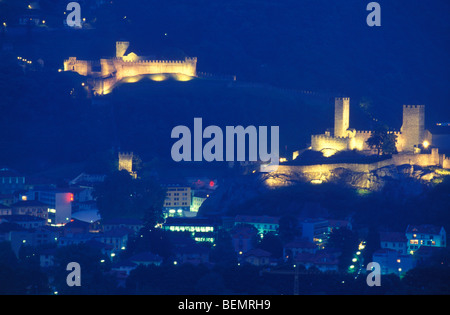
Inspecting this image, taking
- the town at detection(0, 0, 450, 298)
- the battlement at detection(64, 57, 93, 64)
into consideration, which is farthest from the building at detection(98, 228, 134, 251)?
the battlement at detection(64, 57, 93, 64)

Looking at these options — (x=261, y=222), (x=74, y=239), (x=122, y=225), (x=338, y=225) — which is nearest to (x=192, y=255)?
(x=261, y=222)

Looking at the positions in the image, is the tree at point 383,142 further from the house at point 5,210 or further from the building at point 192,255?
the house at point 5,210

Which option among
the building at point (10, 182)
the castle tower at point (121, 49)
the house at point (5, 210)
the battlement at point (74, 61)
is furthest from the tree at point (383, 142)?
the battlement at point (74, 61)

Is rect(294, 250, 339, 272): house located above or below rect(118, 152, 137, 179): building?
below

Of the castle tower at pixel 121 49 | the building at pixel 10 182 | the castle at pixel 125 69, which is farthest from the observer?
the castle tower at pixel 121 49

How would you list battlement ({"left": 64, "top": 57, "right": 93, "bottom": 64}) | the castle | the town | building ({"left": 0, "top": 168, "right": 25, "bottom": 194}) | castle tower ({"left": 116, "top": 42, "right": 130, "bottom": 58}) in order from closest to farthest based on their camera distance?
the town, building ({"left": 0, "top": 168, "right": 25, "bottom": 194}), the castle, battlement ({"left": 64, "top": 57, "right": 93, "bottom": 64}), castle tower ({"left": 116, "top": 42, "right": 130, "bottom": 58})

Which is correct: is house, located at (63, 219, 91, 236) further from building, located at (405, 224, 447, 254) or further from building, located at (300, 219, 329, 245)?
building, located at (405, 224, 447, 254)

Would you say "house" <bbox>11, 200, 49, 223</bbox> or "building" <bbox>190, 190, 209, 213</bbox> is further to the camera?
"building" <bbox>190, 190, 209, 213</bbox>
